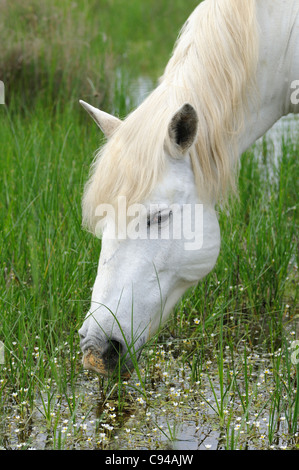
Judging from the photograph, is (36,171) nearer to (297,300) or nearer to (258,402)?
(297,300)

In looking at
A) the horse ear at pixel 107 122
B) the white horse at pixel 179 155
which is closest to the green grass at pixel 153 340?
the white horse at pixel 179 155

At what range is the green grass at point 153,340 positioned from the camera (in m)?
2.71

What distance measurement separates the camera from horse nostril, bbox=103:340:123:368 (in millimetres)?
2506

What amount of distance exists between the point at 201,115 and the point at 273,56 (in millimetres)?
427

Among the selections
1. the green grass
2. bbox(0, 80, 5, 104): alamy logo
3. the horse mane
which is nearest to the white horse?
the horse mane

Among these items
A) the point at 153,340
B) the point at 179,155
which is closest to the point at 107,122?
the point at 179,155

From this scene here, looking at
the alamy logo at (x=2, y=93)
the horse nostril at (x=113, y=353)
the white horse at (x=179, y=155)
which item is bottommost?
the horse nostril at (x=113, y=353)

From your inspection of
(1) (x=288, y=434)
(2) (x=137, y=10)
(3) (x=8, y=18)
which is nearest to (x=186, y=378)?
(1) (x=288, y=434)

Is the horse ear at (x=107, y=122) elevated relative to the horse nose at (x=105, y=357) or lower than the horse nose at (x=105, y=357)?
elevated

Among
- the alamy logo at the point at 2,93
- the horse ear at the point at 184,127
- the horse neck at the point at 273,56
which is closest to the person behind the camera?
the horse ear at the point at 184,127

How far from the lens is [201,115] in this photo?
8.70 ft

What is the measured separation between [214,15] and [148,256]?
3.07ft

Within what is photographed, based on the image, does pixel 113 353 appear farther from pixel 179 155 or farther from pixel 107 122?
pixel 107 122

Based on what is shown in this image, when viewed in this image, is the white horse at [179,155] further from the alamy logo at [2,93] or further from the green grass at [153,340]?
the alamy logo at [2,93]
